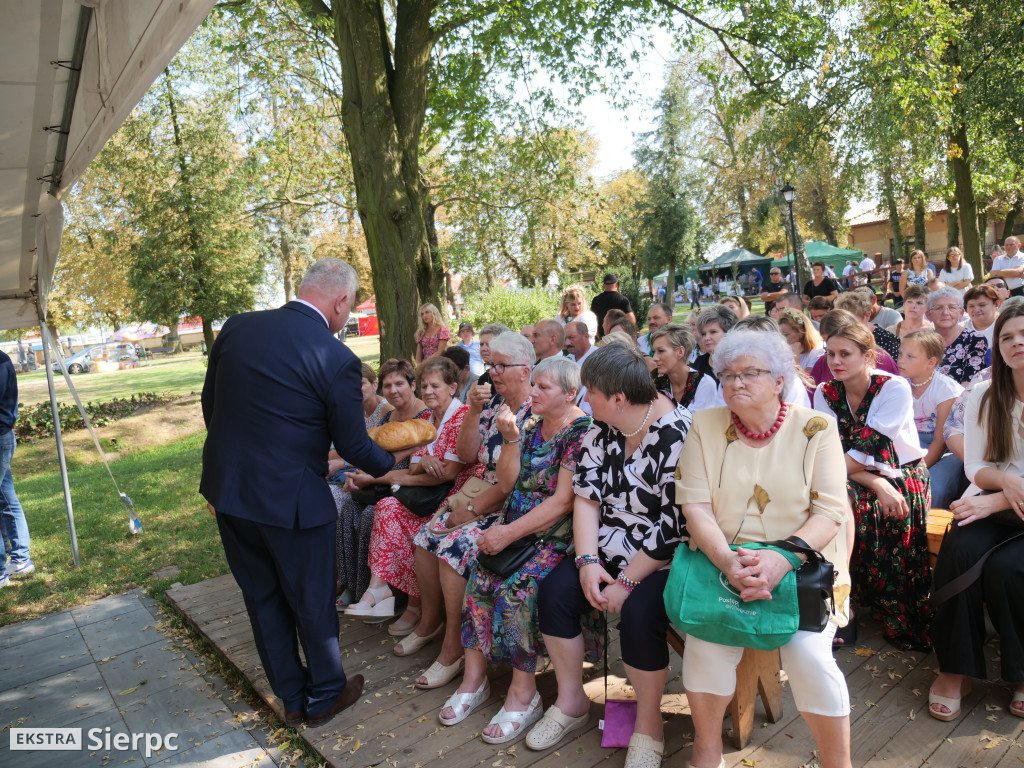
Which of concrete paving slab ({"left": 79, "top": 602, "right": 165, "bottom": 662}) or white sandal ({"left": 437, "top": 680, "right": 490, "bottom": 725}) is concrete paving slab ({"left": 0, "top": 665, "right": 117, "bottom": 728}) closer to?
concrete paving slab ({"left": 79, "top": 602, "right": 165, "bottom": 662})

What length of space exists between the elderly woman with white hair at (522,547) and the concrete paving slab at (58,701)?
1916 millimetres

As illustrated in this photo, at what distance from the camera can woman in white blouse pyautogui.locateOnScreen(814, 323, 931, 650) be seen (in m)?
3.07

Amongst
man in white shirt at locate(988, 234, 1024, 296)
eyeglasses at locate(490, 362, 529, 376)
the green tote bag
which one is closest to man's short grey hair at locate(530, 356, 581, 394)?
eyeglasses at locate(490, 362, 529, 376)

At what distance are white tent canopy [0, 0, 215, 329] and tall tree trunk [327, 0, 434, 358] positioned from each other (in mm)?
3468

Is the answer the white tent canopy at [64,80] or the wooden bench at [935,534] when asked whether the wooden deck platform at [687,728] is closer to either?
the wooden bench at [935,534]

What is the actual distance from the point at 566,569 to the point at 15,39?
3057 millimetres

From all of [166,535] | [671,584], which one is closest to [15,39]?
[671,584]

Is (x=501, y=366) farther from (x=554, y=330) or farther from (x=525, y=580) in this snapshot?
(x=554, y=330)

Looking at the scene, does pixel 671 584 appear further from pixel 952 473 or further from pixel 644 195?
pixel 644 195

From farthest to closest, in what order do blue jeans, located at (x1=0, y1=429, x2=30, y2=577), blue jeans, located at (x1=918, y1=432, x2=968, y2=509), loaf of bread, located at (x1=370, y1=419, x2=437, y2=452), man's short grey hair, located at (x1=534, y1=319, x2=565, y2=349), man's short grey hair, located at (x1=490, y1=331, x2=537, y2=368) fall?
man's short grey hair, located at (x1=534, y1=319, x2=565, y2=349)
blue jeans, located at (x1=0, y1=429, x2=30, y2=577)
loaf of bread, located at (x1=370, y1=419, x2=437, y2=452)
blue jeans, located at (x1=918, y1=432, x2=968, y2=509)
man's short grey hair, located at (x1=490, y1=331, x2=537, y2=368)

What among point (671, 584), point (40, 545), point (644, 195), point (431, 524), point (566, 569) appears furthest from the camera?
point (644, 195)

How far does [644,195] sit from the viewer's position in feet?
113

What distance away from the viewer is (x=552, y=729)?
269cm

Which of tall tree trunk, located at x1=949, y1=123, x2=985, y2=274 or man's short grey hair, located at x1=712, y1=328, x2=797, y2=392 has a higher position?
tall tree trunk, located at x1=949, y1=123, x2=985, y2=274
